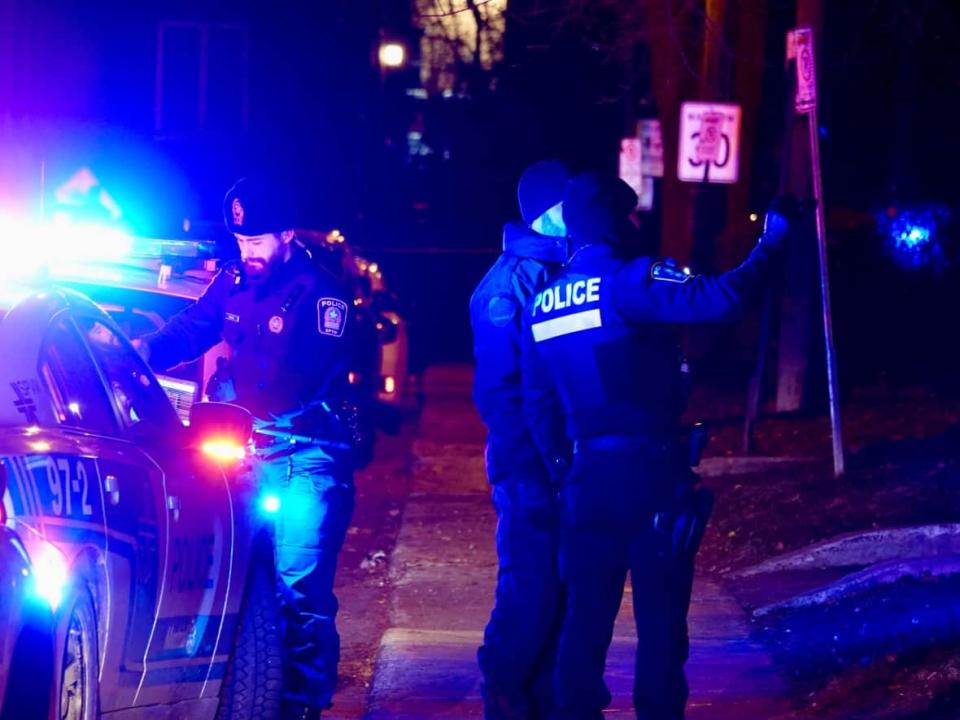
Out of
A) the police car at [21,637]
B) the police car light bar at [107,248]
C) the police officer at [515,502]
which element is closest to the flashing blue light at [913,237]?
the police car light bar at [107,248]

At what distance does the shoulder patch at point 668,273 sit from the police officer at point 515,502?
631mm

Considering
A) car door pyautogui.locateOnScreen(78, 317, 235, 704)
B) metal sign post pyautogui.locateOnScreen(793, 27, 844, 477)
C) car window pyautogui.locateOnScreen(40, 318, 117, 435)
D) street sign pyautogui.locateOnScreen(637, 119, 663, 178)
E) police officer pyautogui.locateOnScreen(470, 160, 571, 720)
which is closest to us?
car window pyautogui.locateOnScreen(40, 318, 117, 435)

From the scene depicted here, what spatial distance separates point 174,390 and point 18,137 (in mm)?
11911

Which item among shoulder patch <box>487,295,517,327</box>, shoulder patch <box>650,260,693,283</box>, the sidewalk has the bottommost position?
the sidewalk

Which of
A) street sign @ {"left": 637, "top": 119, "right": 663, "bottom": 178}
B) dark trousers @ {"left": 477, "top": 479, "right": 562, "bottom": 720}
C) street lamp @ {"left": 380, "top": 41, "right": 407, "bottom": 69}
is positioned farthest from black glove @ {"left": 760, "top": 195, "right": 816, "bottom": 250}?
street lamp @ {"left": 380, "top": 41, "right": 407, "bottom": 69}

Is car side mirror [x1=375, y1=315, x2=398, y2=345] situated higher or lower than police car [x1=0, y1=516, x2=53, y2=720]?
lower

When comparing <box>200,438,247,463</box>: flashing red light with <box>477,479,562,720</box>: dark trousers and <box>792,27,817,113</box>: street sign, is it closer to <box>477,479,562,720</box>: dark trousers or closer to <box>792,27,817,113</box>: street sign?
<box>477,479,562,720</box>: dark trousers

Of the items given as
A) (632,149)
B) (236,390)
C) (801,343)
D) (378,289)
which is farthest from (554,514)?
Result: (632,149)

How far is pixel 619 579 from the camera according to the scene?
209 inches

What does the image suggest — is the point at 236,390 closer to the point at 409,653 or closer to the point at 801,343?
the point at 409,653

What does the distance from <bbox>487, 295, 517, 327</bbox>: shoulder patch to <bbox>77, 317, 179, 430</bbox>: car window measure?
1.12m

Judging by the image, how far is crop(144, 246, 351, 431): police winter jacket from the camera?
5941mm

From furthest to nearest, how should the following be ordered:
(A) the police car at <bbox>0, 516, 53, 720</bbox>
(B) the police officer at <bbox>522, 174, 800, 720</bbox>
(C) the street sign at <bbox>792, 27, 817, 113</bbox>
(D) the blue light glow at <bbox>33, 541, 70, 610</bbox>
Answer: (C) the street sign at <bbox>792, 27, 817, 113</bbox> < (B) the police officer at <bbox>522, 174, 800, 720</bbox> < (D) the blue light glow at <bbox>33, 541, 70, 610</bbox> < (A) the police car at <bbox>0, 516, 53, 720</bbox>

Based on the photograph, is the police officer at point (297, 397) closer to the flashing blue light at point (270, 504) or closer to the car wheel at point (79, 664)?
the flashing blue light at point (270, 504)
